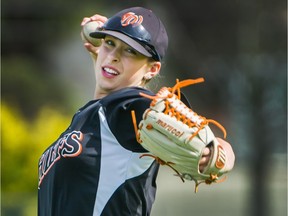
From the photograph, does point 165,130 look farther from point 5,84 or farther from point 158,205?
point 5,84

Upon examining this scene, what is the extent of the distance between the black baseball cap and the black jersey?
7.6 inches

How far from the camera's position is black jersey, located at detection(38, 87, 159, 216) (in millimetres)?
3471

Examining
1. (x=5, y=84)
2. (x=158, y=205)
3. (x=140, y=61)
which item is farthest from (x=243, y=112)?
(x=140, y=61)

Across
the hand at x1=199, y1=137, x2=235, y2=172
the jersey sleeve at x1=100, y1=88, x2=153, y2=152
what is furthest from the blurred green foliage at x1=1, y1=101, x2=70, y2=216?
the hand at x1=199, y1=137, x2=235, y2=172

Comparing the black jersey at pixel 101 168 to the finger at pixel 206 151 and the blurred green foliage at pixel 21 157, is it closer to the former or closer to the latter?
the finger at pixel 206 151

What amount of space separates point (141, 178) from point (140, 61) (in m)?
0.46

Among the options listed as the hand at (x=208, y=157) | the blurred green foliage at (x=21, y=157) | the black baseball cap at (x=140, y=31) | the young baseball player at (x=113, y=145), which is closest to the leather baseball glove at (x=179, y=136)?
the hand at (x=208, y=157)

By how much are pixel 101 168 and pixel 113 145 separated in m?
0.10

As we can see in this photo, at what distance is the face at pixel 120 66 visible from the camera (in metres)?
3.59

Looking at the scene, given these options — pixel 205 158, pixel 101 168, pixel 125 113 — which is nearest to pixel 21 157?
pixel 101 168

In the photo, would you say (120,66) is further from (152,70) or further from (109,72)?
(152,70)

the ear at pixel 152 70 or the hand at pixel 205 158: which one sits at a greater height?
the ear at pixel 152 70

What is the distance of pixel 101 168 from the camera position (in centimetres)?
351

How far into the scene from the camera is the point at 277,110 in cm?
1207
